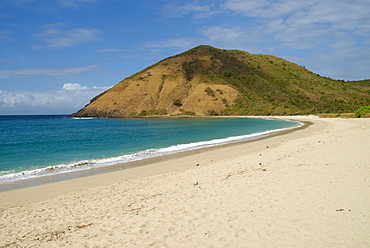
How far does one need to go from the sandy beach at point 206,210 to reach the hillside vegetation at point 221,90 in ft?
238

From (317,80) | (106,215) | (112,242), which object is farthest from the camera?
(317,80)

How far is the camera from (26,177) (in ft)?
37.4

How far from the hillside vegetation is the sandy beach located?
238 ft

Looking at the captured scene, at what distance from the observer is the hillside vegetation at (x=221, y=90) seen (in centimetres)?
8694

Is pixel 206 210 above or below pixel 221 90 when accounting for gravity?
below

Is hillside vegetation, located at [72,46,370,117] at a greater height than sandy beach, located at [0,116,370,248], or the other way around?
hillside vegetation, located at [72,46,370,117]

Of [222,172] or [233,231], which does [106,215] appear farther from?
[222,172]

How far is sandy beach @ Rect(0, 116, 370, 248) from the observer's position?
14.6 feet

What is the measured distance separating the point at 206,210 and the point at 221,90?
3498 inches

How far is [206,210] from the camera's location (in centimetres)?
575

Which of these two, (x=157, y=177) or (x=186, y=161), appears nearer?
(x=157, y=177)

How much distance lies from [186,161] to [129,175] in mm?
3631

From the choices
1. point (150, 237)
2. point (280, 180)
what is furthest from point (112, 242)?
point (280, 180)

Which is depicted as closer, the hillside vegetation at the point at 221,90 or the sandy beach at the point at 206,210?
the sandy beach at the point at 206,210
